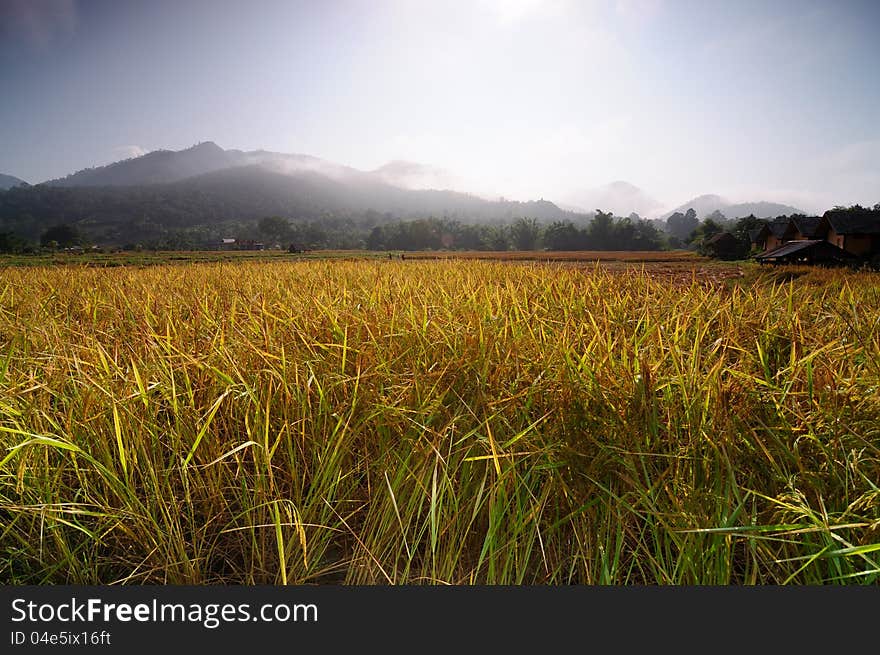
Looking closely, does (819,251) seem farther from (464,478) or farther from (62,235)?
(62,235)

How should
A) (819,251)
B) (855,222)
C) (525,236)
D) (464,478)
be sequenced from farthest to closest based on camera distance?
(525,236), (819,251), (855,222), (464,478)

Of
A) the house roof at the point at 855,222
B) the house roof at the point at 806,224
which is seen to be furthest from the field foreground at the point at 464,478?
the house roof at the point at 806,224

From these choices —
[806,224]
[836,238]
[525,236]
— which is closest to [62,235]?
[525,236]

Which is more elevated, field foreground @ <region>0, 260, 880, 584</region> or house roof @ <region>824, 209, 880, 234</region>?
house roof @ <region>824, 209, 880, 234</region>

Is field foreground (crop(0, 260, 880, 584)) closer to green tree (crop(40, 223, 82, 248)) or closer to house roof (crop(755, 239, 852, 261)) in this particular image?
house roof (crop(755, 239, 852, 261))

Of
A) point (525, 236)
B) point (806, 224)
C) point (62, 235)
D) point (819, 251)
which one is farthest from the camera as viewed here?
point (525, 236)

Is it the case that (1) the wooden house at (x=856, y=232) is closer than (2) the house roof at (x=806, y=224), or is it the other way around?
(1) the wooden house at (x=856, y=232)

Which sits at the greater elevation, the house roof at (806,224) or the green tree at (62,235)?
the green tree at (62,235)

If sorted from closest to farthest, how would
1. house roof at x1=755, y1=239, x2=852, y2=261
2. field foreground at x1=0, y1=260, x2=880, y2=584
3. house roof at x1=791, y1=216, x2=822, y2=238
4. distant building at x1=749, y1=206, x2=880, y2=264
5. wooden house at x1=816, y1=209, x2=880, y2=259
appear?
field foreground at x1=0, y1=260, x2=880, y2=584, wooden house at x1=816, y1=209, x2=880, y2=259, distant building at x1=749, y1=206, x2=880, y2=264, house roof at x1=755, y1=239, x2=852, y2=261, house roof at x1=791, y1=216, x2=822, y2=238

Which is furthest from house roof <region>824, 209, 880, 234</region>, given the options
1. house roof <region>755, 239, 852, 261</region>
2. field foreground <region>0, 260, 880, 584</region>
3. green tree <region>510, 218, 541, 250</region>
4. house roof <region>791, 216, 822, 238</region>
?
green tree <region>510, 218, 541, 250</region>

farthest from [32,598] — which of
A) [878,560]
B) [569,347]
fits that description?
[878,560]

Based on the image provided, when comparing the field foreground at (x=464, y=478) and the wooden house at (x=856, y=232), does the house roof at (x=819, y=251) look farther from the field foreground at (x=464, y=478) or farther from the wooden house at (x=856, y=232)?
the field foreground at (x=464, y=478)

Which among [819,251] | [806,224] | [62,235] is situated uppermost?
[62,235]

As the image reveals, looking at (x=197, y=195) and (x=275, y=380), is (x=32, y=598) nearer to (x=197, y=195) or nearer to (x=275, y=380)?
(x=275, y=380)
